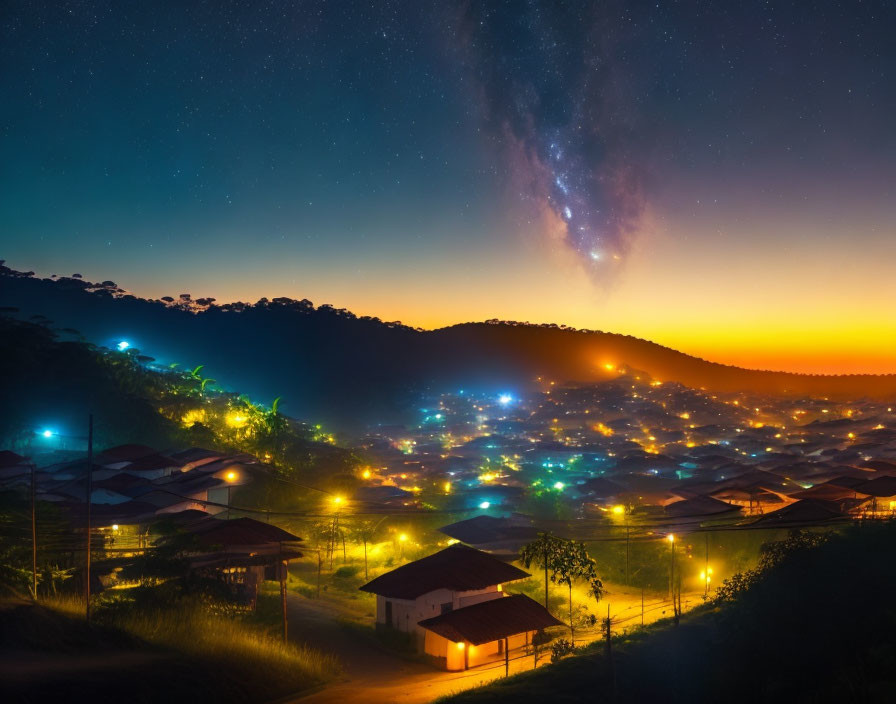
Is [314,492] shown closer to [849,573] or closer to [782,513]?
[782,513]

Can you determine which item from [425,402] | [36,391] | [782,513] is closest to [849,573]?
[782,513]

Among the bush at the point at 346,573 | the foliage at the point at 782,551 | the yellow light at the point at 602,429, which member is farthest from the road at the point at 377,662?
the yellow light at the point at 602,429

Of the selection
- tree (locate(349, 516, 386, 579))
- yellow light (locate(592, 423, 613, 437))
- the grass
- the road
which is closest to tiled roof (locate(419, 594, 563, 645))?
the road

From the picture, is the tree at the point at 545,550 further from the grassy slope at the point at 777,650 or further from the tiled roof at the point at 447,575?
the grassy slope at the point at 777,650

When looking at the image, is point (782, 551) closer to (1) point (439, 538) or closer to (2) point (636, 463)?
(1) point (439, 538)

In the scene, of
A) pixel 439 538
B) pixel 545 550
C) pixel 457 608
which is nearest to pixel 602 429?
pixel 439 538
